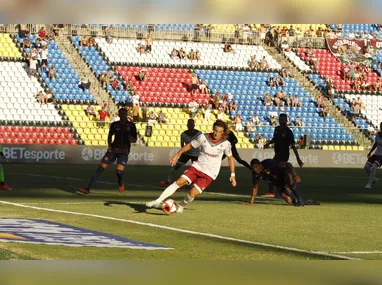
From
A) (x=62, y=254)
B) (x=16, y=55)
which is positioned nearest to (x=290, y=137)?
(x=62, y=254)

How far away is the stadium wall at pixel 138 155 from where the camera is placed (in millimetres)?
40094

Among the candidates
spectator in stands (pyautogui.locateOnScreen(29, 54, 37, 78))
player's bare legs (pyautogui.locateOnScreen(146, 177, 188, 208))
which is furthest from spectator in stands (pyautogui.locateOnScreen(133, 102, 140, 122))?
player's bare legs (pyautogui.locateOnScreen(146, 177, 188, 208))

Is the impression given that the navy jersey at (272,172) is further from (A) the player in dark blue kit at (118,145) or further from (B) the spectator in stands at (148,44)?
(B) the spectator in stands at (148,44)

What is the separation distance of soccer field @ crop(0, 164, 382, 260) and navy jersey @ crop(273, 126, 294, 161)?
4.71 ft

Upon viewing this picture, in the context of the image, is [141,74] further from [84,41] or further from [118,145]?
[118,145]

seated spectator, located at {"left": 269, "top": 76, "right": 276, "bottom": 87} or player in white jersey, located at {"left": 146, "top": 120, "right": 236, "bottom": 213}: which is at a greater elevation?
seated spectator, located at {"left": 269, "top": 76, "right": 276, "bottom": 87}

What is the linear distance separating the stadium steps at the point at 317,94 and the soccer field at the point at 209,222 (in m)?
22.0

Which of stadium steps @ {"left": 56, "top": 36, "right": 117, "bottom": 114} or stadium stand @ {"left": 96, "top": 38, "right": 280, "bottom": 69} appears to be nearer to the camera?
stadium steps @ {"left": 56, "top": 36, "right": 117, "bottom": 114}

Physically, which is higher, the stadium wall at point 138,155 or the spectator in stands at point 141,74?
the spectator in stands at point 141,74

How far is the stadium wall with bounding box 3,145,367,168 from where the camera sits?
4009 centimetres

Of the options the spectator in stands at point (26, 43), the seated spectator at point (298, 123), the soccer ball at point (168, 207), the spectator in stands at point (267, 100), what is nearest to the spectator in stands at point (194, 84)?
the spectator in stands at point (267, 100)

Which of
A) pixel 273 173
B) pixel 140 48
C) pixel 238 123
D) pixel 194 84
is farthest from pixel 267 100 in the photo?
pixel 273 173

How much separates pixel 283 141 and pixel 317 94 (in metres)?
33.8

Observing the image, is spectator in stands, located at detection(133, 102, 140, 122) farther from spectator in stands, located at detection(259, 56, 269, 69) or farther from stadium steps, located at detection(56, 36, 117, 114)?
spectator in stands, located at detection(259, 56, 269, 69)
